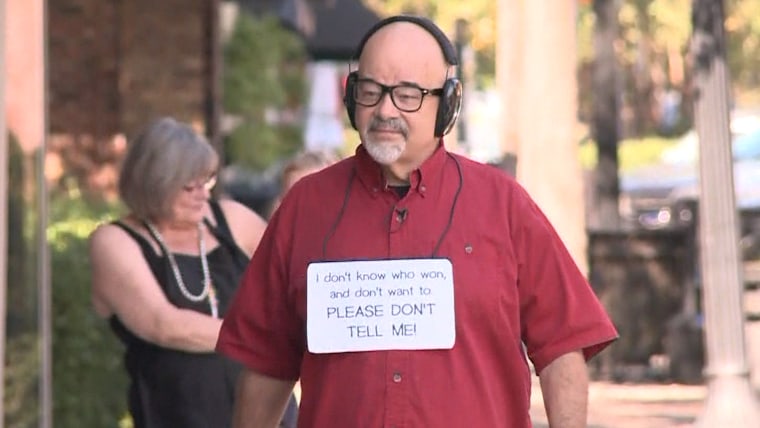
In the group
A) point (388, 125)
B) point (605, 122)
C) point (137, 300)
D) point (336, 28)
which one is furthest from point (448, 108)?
point (336, 28)

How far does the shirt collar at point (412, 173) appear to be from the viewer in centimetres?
432

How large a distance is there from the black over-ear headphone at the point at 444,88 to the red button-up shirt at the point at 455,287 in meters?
0.08

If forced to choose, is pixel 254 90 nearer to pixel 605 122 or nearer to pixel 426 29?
pixel 605 122

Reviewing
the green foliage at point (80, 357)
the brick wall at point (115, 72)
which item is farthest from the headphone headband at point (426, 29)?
the brick wall at point (115, 72)

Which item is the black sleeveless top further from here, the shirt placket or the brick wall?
the brick wall

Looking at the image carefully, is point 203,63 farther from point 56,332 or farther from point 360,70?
point 360,70

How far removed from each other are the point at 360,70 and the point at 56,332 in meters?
4.74

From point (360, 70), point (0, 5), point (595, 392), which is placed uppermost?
point (0, 5)

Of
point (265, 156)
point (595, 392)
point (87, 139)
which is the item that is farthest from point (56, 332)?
point (265, 156)

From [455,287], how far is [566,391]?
32cm

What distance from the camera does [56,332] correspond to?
8805 millimetres

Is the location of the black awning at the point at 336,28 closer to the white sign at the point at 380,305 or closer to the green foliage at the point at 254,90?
the green foliage at the point at 254,90

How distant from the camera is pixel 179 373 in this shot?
5832 mm

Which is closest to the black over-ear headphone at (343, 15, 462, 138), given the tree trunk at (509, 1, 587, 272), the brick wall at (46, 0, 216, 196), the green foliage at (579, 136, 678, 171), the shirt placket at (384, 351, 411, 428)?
the shirt placket at (384, 351, 411, 428)
